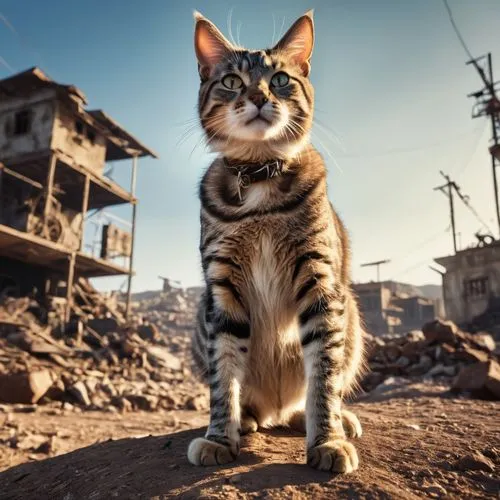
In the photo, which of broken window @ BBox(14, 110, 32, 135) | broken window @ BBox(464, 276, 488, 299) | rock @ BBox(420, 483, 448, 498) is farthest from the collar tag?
broken window @ BBox(464, 276, 488, 299)

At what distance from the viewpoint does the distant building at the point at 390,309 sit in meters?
29.5

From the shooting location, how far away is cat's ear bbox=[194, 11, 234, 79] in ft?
10.1

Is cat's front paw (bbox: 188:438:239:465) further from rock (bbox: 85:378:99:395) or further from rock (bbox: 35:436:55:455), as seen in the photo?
rock (bbox: 85:378:99:395)

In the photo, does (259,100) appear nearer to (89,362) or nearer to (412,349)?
(412,349)

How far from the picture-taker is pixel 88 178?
16703 millimetres

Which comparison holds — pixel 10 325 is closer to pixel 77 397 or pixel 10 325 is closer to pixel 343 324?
pixel 77 397

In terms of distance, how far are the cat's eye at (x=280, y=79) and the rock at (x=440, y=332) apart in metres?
7.86

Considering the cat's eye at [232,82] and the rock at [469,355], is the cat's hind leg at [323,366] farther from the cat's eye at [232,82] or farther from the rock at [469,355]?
the rock at [469,355]

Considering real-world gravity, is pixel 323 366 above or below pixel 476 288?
below

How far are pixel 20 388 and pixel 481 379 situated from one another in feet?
22.4

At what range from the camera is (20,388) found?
7160mm

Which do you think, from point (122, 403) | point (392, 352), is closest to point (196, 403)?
point (122, 403)

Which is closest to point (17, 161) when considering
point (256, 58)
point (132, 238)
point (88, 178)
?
point (88, 178)

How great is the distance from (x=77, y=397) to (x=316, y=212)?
273 inches
